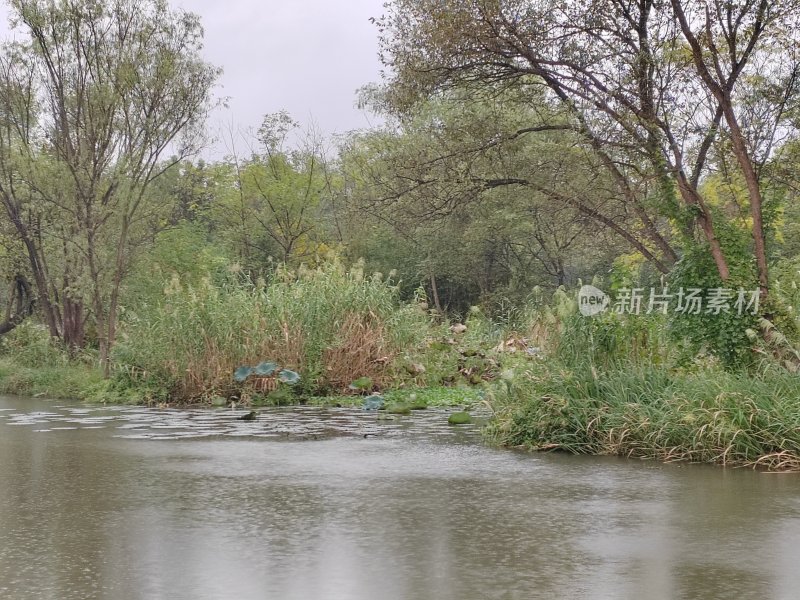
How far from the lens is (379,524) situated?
223 inches

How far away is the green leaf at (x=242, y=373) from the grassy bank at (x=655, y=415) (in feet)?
16.6

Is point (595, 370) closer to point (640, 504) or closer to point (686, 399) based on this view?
point (686, 399)

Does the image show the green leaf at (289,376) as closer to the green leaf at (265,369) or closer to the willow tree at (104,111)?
the green leaf at (265,369)

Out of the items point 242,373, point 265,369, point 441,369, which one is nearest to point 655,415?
point 265,369

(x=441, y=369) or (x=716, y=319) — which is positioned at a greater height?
(x=716, y=319)

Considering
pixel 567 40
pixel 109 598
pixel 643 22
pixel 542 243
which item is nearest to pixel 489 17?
pixel 567 40

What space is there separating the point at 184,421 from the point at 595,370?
551cm

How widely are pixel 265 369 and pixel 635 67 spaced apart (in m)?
6.72

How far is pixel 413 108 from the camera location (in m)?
14.5

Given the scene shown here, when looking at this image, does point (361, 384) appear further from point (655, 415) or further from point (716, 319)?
point (655, 415)

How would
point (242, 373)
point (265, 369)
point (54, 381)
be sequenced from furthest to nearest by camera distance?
point (54, 381), point (265, 369), point (242, 373)

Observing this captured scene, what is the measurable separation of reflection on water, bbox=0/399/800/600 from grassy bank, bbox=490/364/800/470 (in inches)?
13.7

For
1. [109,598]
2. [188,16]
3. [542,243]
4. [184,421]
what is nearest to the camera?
[109,598]

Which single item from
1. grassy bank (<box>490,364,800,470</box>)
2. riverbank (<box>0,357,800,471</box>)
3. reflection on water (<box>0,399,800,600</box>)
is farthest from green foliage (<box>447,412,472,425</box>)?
reflection on water (<box>0,399,800,600</box>)
